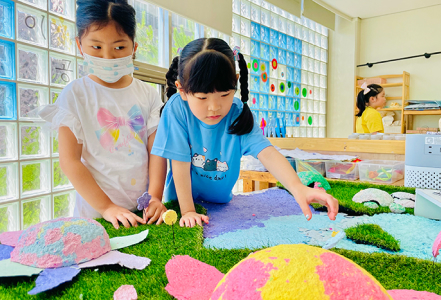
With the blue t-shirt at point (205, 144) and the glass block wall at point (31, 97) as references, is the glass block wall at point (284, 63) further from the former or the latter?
the blue t-shirt at point (205, 144)

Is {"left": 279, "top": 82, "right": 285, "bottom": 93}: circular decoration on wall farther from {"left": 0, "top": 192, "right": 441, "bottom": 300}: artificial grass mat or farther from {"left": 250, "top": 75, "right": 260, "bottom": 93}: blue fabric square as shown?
{"left": 0, "top": 192, "right": 441, "bottom": 300}: artificial grass mat

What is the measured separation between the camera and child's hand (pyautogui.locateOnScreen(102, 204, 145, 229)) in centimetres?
75

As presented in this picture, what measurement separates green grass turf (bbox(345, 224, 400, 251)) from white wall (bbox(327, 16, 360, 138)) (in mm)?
4792

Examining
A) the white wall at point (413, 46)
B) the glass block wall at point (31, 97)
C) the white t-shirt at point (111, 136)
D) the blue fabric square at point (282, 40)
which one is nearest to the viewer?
the white t-shirt at point (111, 136)

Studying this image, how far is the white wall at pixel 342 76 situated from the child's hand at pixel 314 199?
4.83 meters

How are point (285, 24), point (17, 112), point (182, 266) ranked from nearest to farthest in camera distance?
point (182, 266) < point (17, 112) < point (285, 24)

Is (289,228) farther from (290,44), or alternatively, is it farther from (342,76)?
(342,76)

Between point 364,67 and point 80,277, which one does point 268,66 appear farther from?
point 80,277

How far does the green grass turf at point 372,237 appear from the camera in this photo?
1.98ft

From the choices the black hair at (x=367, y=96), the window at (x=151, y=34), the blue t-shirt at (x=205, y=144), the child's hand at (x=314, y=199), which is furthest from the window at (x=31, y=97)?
the black hair at (x=367, y=96)

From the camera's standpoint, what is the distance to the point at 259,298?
0.83ft

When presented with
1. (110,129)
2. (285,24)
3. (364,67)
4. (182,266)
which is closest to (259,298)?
(182,266)

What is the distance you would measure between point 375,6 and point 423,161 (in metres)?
4.25

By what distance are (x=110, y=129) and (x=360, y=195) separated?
2.84 feet
